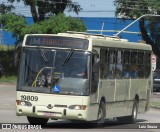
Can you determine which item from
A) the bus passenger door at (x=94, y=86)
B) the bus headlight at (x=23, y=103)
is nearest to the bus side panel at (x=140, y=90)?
the bus passenger door at (x=94, y=86)

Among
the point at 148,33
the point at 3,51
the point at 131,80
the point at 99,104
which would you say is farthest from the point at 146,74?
the point at 148,33

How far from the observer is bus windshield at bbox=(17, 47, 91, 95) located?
17969mm

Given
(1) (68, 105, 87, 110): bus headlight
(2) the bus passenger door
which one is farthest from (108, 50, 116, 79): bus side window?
(1) (68, 105, 87, 110): bus headlight

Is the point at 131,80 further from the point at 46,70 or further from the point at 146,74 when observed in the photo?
the point at 46,70

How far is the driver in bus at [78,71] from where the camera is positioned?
712 inches

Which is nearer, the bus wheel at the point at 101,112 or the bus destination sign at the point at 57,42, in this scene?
the bus destination sign at the point at 57,42

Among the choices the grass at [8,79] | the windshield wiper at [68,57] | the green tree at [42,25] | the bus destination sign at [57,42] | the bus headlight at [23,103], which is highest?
the bus destination sign at [57,42]

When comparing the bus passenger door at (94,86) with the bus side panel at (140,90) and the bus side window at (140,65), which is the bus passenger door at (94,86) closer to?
the bus side panel at (140,90)

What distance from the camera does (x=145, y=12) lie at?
6912cm

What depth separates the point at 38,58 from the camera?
18.3 metres

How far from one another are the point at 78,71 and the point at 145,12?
51892 mm

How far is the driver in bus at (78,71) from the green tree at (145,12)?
164 feet

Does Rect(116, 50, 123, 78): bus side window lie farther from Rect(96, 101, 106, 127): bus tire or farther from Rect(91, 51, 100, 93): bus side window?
Rect(91, 51, 100, 93): bus side window

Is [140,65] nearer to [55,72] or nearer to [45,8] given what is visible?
[55,72]
